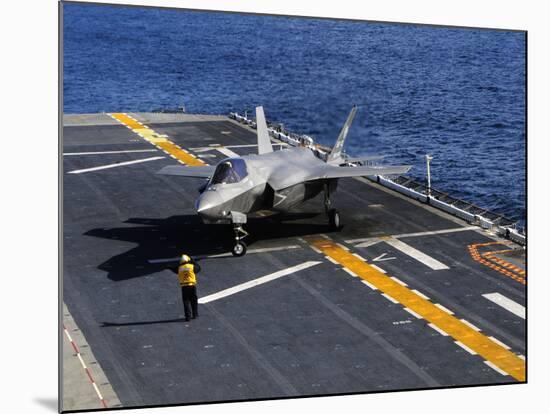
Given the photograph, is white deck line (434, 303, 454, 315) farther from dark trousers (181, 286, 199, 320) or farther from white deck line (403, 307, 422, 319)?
dark trousers (181, 286, 199, 320)

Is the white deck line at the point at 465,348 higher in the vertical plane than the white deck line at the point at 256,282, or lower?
lower

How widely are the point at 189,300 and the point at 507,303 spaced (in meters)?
12.2

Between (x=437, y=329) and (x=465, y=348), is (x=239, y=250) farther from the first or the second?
(x=465, y=348)

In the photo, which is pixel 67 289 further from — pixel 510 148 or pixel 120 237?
pixel 510 148

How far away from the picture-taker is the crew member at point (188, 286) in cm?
3575

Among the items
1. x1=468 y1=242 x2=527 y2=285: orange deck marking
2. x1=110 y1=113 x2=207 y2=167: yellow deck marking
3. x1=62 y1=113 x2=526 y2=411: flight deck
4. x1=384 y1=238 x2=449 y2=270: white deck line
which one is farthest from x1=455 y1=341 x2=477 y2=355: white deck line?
x1=110 y1=113 x2=207 y2=167: yellow deck marking

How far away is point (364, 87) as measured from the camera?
7431 centimetres

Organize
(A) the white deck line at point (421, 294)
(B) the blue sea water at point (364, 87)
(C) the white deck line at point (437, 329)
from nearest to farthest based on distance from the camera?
(C) the white deck line at point (437, 329), (A) the white deck line at point (421, 294), (B) the blue sea water at point (364, 87)

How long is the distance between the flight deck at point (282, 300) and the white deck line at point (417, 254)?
8 centimetres

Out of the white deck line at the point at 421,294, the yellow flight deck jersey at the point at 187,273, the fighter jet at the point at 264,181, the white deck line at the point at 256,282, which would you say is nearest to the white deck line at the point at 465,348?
the white deck line at the point at 421,294

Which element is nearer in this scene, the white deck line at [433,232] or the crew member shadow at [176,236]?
the crew member shadow at [176,236]

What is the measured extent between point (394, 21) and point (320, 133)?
48.7 ft

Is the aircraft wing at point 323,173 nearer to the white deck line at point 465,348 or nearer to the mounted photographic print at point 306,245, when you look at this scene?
the mounted photographic print at point 306,245

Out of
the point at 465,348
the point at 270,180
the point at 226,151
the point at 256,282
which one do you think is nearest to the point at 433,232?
the point at 270,180
